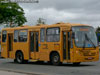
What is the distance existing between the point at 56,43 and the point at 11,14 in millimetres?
42178

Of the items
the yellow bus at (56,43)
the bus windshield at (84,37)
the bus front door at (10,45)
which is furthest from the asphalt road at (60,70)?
→ the bus front door at (10,45)

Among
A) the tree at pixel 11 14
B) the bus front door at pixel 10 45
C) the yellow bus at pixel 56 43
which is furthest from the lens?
the tree at pixel 11 14

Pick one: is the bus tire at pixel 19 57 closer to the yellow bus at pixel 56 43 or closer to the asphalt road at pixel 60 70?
the yellow bus at pixel 56 43

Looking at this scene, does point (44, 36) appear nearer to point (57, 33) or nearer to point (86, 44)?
point (57, 33)

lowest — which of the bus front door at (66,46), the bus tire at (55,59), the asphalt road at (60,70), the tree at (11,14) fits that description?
the asphalt road at (60,70)

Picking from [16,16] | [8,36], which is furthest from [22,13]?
[8,36]

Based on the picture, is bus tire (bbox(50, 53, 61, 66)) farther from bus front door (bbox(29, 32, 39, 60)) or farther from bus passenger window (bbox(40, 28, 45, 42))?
bus front door (bbox(29, 32, 39, 60))

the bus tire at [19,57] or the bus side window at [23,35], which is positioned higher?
the bus side window at [23,35]

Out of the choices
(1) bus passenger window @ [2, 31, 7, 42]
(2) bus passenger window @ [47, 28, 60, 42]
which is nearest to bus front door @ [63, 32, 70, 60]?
(2) bus passenger window @ [47, 28, 60, 42]

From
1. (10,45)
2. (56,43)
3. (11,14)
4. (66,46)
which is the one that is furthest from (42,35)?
(11,14)

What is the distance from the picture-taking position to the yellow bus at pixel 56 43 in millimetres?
20453

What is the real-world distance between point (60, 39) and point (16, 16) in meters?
43.2

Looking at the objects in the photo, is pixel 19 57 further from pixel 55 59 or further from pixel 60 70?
pixel 60 70

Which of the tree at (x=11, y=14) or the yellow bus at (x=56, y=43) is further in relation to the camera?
the tree at (x=11, y=14)
